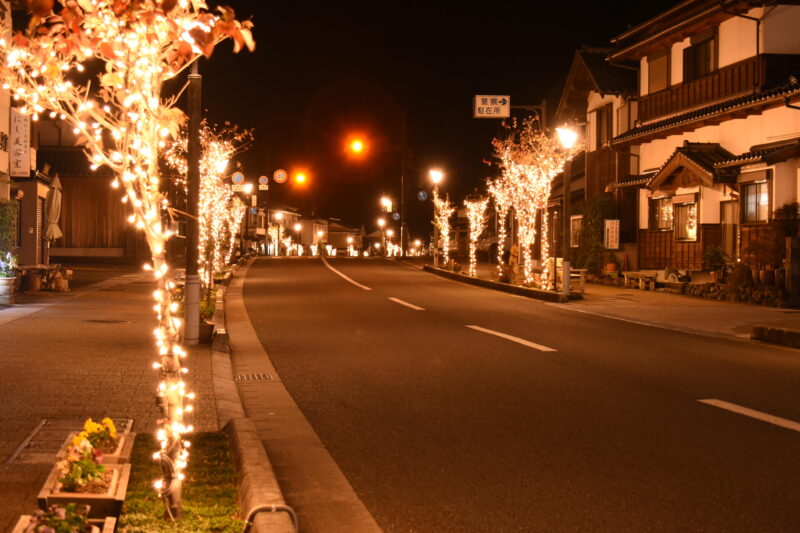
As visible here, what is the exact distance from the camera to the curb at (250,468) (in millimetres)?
4930

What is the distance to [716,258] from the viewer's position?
25.7 metres

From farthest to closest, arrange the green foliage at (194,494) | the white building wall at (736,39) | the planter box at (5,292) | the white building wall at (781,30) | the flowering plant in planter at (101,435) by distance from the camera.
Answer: the white building wall at (736,39) → the white building wall at (781,30) → the planter box at (5,292) → the flowering plant in planter at (101,435) → the green foliage at (194,494)

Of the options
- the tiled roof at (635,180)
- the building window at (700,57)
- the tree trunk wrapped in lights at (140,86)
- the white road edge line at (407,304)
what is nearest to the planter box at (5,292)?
the white road edge line at (407,304)

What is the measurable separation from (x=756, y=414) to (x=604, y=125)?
30503mm

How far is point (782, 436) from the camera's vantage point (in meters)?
7.66

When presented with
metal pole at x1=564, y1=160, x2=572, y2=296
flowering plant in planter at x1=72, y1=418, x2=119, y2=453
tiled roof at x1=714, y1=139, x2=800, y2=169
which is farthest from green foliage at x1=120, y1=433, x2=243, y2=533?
tiled roof at x1=714, y1=139, x2=800, y2=169

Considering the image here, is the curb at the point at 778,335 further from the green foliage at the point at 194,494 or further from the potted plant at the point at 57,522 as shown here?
the potted plant at the point at 57,522

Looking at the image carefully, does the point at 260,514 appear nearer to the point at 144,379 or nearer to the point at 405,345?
the point at 144,379

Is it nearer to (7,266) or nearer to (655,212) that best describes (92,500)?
(7,266)

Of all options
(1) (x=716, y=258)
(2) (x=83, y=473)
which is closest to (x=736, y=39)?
(1) (x=716, y=258)

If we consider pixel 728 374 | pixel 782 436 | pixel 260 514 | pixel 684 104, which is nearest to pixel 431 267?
pixel 684 104

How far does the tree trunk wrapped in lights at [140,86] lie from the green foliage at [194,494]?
17 cm

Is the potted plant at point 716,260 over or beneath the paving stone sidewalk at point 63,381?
over

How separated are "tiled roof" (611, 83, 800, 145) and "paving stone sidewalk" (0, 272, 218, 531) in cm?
1769
